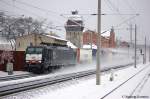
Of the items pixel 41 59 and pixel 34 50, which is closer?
pixel 41 59

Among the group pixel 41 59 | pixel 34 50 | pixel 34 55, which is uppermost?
pixel 34 50

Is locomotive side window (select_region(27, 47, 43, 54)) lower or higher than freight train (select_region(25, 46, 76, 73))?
higher

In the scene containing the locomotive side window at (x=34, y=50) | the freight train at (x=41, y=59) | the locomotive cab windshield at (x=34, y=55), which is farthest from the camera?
the locomotive side window at (x=34, y=50)

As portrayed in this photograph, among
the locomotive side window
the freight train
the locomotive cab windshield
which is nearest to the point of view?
the freight train

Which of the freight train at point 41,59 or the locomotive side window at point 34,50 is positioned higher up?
the locomotive side window at point 34,50

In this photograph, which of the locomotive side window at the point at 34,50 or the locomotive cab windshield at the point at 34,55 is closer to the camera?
the locomotive cab windshield at the point at 34,55

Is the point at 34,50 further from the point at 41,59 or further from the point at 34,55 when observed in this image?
the point at 41,59

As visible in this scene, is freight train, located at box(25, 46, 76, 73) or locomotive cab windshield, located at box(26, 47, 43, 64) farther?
locomotive cab windshield, located at box(26, 47, 43, 64)

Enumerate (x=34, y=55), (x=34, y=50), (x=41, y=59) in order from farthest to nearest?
(x=34, y=50) < (x=34, y=55) < (x=41, y=59)

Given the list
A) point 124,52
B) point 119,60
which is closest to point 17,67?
point 119,60

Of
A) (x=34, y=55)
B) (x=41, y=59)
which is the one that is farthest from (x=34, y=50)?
(x=41, y=59)

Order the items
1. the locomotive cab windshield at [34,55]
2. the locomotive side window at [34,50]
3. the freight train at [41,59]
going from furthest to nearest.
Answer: the locomotive side window at [34,50] < the locomotive cab windshield at [34,55] < the freight train at [41,59]

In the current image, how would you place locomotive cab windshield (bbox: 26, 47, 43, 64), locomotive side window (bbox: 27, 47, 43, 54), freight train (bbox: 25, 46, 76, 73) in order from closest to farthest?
freight train (bbox: 25, 46, 76, 73)
locomotive cab windshield (bbox: 26, 47, 43, 64)
locomotive side window (bbox: 27, 47, 43, 54)

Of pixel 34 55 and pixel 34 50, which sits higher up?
pixel 34 50
